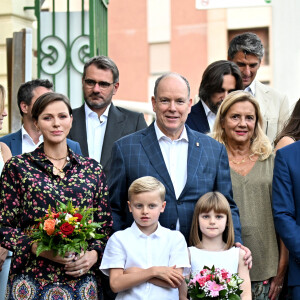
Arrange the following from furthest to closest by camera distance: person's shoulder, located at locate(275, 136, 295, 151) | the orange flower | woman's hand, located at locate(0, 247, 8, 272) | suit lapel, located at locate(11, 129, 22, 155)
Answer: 1. suit lapel, located at locate(11, 129, 22, 155)
2. person's shoulder, located at locate(275, 136, 295, 151)
3. woman's hand, located at locate(0, 247, 8, 272)
4. the orange flower

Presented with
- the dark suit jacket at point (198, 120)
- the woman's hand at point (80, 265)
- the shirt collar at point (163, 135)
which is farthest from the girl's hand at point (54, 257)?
the dark suit jacket at point (198, 120)

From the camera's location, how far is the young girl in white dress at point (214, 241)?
591cm

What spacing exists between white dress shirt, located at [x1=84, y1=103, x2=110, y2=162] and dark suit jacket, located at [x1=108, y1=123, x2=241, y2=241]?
1.22 metres

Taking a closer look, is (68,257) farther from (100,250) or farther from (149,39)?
(149,39)

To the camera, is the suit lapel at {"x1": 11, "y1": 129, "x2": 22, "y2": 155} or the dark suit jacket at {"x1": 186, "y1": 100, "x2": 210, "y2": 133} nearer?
the suit lapel at {"x1": 11, "y1": 129, "x2": 22, "y2": 155}

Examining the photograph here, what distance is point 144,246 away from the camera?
228 inches

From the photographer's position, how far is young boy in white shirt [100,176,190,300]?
5688 millimetres

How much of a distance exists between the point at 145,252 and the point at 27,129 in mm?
1919

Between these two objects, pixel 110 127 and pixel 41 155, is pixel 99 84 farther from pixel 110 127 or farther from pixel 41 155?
pixel 41 155

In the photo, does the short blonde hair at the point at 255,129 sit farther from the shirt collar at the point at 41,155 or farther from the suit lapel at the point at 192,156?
the shirt collar at the point at 41,155

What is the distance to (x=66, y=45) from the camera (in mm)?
10023

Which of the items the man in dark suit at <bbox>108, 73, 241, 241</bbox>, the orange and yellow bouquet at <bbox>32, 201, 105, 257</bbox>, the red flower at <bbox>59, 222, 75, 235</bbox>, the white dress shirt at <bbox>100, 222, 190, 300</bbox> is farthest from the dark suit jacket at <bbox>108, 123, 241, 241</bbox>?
the red flower at <bbox>59, 222, 75, 235</bbox>

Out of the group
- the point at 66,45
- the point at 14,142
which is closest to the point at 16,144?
the point at 14,142

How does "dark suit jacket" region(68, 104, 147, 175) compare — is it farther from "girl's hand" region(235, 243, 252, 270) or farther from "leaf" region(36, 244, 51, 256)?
"leaf" region(36, 244, 51, 256)
